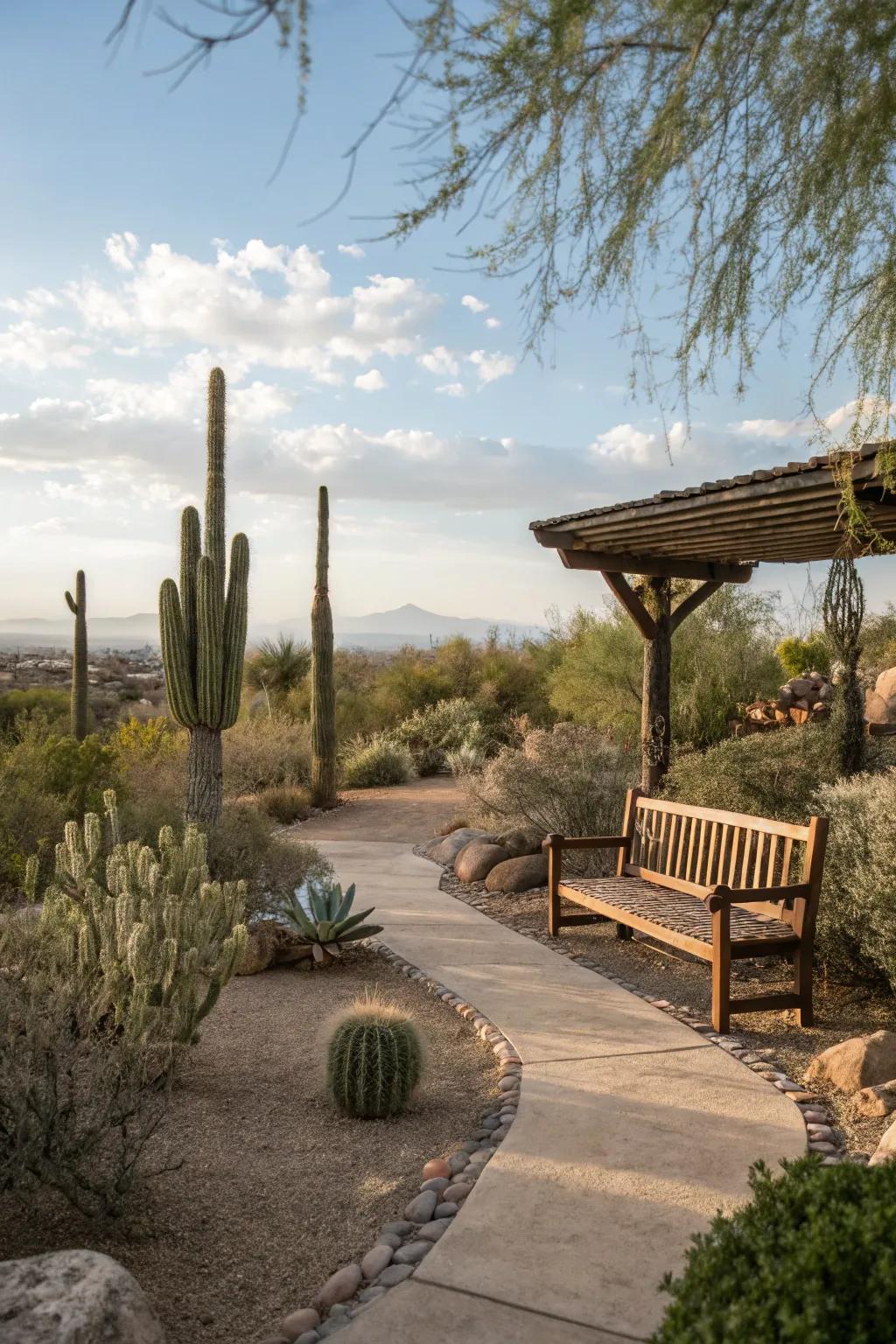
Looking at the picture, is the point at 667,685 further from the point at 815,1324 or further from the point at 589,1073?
the point at 815,1324

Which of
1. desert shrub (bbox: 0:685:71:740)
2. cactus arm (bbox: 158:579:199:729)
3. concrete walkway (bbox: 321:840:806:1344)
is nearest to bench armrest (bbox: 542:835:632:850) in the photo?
concrete walkway (bbox: 321:840:806:1344)

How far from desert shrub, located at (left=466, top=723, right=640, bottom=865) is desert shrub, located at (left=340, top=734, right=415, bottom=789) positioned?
548cm

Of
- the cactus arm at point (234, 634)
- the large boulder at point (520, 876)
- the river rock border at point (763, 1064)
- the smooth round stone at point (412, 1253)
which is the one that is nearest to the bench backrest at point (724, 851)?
the river rock border at point (763, 1064)

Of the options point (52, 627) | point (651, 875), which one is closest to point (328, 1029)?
point (651, 875)

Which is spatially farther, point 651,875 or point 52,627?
point 52,627

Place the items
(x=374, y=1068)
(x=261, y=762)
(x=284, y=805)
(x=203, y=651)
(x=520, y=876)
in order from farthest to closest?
(x=261, y=762) → (x=284, y=805) → (x=520, y=876) → (x=203, y=651) → (x=374, y=1068)

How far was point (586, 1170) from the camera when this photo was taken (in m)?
3.76

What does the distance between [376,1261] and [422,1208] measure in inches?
13.7

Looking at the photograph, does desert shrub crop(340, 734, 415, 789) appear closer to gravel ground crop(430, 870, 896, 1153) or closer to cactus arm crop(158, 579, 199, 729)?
cactus arm crop(158, 579, 199, 729)

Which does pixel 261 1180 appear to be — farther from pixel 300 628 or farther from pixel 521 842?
pixel 300 628

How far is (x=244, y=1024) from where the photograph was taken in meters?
5.54

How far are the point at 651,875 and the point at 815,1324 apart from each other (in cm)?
536

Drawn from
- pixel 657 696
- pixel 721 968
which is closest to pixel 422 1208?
pixel 721 968

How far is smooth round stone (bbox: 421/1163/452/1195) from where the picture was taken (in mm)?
3646
